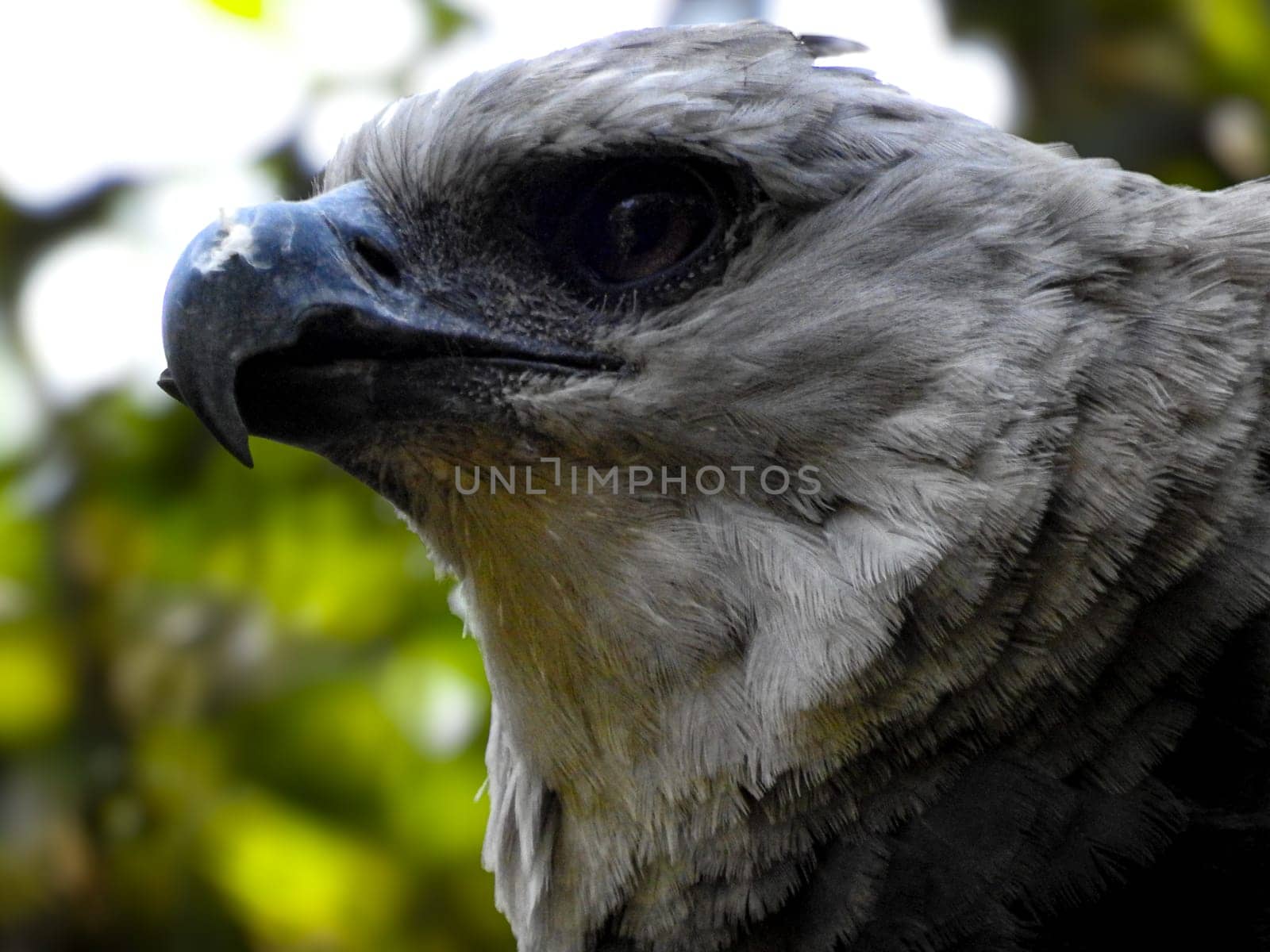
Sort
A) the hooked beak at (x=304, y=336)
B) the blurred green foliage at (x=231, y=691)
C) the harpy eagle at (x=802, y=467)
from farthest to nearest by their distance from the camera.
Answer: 1. the blurred green foliage at (x=231, y=691)
2. the hooked beak at (x=304, y=336)
3. the harpy eagle at (x=802, y=467)

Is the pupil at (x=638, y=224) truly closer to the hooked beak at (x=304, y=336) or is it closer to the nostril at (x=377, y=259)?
the hooked beak at (x=304, y=336)

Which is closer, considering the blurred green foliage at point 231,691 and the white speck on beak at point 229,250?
the white speck on beak at point 229,250

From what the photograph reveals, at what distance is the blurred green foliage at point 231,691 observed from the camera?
3.12m

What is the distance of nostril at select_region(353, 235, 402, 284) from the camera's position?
69.1 inches

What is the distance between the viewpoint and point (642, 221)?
1708mm

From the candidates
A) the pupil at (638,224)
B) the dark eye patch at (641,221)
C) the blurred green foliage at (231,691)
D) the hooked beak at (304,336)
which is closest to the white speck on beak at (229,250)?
the hooked beak at (304,336)

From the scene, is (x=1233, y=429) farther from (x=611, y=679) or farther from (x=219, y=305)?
(x=219, y=305)

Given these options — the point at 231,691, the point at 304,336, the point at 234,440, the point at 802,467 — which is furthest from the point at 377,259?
the point at 231,691

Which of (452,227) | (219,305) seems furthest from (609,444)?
(219,305)

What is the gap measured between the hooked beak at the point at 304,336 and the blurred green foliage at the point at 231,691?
1.59 meters

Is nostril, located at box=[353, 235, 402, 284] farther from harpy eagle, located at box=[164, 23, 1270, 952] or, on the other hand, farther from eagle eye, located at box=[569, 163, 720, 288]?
eagle eye, located at box=[569, 163, 720, 288]

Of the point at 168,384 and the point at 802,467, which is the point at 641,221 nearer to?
the point at 802,467

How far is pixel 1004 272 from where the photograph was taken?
1616 mm

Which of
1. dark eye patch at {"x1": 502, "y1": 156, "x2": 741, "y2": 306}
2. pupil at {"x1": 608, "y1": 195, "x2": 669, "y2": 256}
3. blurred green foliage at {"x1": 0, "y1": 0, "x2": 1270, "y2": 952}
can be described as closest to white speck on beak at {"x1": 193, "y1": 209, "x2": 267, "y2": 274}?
dark eye patch at {"x1": 502, "y1": 156, "x2": 741, "y2": 306}
